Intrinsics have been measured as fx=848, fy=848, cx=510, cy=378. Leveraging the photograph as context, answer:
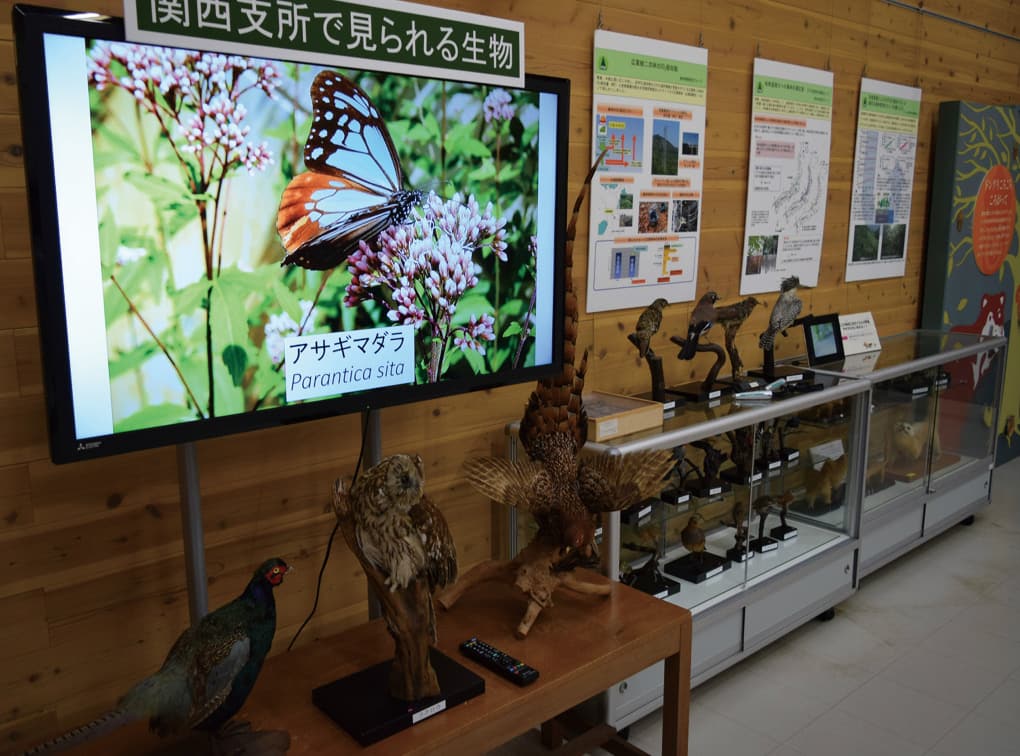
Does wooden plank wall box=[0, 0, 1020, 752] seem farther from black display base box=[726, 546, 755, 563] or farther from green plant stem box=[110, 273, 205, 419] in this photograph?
black display base box=[726, 546, 755, 563]

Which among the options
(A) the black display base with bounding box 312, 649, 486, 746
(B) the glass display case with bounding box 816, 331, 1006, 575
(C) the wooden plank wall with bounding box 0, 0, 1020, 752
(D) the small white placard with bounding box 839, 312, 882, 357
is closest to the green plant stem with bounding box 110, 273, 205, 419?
(C) the wooden plank wall with bounding box 0, 0, 1020, 752

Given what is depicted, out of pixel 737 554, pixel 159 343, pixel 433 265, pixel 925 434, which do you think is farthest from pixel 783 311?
pixel 159 343

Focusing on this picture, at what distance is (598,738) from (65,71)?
5.74 ft

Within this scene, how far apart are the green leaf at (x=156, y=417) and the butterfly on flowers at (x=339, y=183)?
1.01 feet

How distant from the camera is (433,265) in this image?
5.64 ft

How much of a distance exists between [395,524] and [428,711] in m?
0.34

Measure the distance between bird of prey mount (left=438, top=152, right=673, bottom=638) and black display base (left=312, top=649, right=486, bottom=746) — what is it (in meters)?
0.23

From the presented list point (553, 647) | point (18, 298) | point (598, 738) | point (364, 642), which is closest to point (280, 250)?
point (18, 298)

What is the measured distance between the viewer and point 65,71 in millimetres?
1221

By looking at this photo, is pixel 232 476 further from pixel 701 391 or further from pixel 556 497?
pixel 701 391

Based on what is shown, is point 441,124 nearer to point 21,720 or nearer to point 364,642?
point 364,642

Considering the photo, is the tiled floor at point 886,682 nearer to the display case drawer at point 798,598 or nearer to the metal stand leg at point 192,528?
the display case drawer at point 798,598

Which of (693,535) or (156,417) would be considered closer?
(156,417)

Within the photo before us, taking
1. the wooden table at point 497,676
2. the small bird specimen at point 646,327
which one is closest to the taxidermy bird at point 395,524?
the wooden table at point 497,676
